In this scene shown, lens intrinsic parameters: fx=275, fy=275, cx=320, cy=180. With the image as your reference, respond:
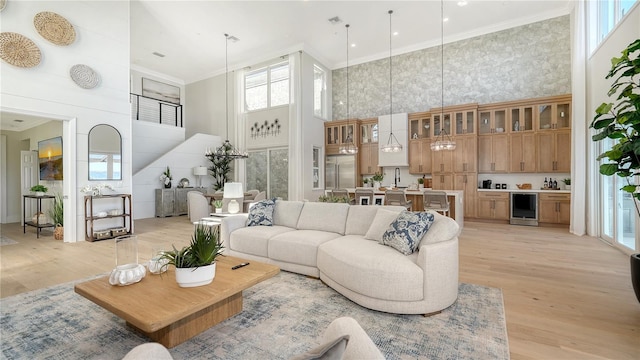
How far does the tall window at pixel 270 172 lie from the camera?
333 inches

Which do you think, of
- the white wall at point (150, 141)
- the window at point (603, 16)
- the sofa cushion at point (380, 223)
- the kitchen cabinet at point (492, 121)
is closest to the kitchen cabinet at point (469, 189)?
the kitchen cabinet at point (492, 121)

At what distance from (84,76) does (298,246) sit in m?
5.23

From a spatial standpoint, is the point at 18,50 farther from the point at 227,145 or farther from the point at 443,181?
the point at 443,181

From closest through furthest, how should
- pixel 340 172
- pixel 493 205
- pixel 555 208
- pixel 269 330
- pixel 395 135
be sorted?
1. pixel 269 330
2. pixel 555 208
3. pixel 493 205
4. pixel 395 135
5. pixel 340 172

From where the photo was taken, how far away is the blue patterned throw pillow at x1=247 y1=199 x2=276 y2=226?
3925 mm

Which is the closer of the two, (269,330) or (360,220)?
(269,330)

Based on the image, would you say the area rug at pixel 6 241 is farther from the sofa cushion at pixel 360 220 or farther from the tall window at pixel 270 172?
the sofa cushion at pixel 360 220

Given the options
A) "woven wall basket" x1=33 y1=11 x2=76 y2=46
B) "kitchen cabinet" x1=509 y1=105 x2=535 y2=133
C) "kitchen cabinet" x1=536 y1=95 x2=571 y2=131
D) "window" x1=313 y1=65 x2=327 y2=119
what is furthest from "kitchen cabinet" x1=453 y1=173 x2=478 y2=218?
"woven wall basket" x1=33 y1=11 x2=76 y2=46

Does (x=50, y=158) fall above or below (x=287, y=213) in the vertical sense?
above

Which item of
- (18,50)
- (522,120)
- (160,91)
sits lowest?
(522,120)

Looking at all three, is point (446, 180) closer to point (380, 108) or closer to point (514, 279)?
point (380, 108)

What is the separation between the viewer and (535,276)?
324 cm

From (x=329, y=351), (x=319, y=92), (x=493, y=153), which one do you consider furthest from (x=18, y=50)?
(x=493, y=153)

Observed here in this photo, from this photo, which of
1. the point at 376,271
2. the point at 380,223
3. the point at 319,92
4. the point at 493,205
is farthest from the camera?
the point at 319,92
